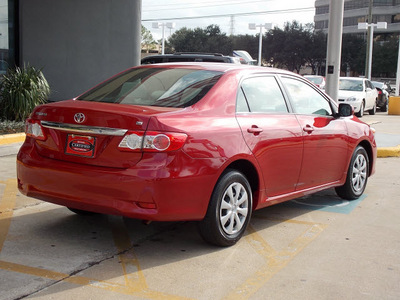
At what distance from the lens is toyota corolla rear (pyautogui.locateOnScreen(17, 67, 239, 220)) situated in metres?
4.30

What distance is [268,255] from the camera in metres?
4.80

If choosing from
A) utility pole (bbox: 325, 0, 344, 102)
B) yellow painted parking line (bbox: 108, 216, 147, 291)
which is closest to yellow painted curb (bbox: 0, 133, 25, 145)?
yellow painted parking line (bbox: 108, 216, 147, 291)

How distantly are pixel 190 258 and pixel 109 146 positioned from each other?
1.17m

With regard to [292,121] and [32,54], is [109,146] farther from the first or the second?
[32,54]

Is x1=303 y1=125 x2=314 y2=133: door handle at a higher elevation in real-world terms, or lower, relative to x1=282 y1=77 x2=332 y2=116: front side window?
lower

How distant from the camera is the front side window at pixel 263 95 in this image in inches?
209

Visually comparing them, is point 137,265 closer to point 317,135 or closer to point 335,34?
point 317,135

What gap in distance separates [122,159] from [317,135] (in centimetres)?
255

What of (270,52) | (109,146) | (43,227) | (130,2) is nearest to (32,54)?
(130,2)

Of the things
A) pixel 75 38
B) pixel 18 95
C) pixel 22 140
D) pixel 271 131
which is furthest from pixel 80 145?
pixel 75 38

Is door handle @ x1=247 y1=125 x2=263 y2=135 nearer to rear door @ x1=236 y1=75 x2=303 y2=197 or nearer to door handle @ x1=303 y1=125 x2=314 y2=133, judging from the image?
rear door @ x1=236 y1=75 x2=303 y2=197

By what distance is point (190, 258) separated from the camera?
4641 millimetres

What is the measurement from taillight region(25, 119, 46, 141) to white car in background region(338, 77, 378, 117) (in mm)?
16717

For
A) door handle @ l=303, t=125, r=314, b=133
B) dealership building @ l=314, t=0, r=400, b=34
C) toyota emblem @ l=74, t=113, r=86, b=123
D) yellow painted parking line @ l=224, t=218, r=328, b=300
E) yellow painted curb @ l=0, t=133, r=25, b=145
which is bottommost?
yellow painted parking line @ l=224, t=218, r=328, b=300
